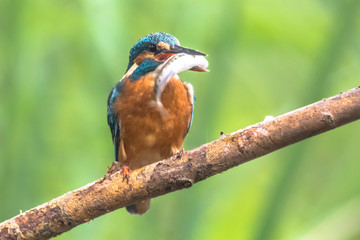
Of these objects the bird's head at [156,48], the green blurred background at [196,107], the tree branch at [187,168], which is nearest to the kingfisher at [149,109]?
the bird's head at [156,48]

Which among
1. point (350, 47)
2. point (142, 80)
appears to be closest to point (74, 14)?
point (142, 80)

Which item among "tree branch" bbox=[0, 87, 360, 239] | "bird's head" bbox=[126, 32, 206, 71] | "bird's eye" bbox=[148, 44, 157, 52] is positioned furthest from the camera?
"bird's eye" bbox=[148, 44, 157, 52]

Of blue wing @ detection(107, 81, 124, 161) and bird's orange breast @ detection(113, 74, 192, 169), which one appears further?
blue wing @ detection(107, 81, 124, 161)

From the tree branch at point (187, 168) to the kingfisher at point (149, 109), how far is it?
0.74m

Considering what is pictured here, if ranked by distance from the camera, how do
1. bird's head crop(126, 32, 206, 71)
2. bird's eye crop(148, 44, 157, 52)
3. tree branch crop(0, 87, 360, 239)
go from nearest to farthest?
tree branch crop(0, 87, 360, 239)
bird's head crop(126, 32, 206, 71)
bird's eye crop(148, 44, 157, 52)

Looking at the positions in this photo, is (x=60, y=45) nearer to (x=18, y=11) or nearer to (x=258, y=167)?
(x=18, y=11)

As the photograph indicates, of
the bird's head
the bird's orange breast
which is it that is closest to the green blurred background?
the bird's orange breast

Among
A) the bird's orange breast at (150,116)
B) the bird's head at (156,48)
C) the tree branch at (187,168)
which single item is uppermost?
the bird's head at (156,48)

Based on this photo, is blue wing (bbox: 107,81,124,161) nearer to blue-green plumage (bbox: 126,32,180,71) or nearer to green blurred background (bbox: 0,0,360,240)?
blue-green plumage (bbox: 126,32,180,71)

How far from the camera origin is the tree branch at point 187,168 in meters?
1.86

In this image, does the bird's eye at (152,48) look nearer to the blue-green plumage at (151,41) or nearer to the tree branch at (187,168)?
the blue-green plumage at (151,41)

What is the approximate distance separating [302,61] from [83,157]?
201 centimetres

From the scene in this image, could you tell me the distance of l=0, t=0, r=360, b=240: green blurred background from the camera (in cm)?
303

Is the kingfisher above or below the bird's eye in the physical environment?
below
